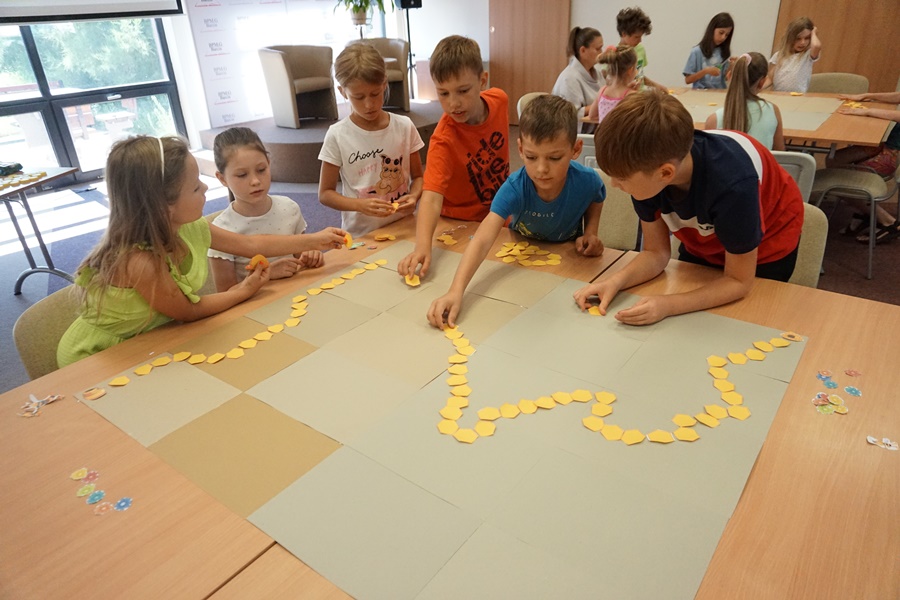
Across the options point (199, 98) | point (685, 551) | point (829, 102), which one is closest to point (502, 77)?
point (199, 98)

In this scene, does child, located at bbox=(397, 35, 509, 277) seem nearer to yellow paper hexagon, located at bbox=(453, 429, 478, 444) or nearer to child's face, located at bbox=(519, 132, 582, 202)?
child's face, located at bbox=(519, 132, 582, 202)

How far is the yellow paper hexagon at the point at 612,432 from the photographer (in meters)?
0.95

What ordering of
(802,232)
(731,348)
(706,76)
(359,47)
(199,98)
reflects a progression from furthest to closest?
(199,98) < (706,76) < (359,47) < (802,232) < (731,348)

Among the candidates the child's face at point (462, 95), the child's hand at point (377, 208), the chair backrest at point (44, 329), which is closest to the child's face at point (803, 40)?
the child's face at point (462, 95)

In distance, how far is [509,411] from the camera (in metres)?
1.02

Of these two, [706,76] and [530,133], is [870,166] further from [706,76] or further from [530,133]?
[530,133]

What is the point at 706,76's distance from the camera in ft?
15.6

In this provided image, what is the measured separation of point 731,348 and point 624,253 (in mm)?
546

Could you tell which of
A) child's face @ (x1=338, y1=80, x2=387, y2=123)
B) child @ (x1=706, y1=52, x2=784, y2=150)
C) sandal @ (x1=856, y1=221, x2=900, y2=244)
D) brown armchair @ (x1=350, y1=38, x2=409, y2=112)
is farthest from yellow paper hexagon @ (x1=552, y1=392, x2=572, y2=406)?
brown armchair @ (x1=350, y1=38, x2=409, y2=112)

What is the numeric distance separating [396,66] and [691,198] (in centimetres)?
536

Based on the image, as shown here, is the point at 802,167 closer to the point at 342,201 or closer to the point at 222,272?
the point at 342,201

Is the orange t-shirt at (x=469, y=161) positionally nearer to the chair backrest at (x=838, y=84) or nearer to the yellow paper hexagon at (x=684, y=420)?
the yellow paper hexagon at (x=684, y=420)

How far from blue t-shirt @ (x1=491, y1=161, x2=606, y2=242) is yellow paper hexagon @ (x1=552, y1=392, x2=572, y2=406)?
724 mm

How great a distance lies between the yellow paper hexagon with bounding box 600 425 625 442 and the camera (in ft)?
3.11
